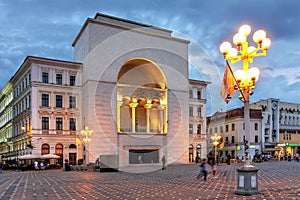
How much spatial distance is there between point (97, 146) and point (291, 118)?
45257 mm

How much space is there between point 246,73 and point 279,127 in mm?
56010

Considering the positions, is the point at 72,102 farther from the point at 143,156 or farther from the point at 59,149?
the point at 143,156

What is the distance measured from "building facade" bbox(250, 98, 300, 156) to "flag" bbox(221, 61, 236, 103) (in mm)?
52148

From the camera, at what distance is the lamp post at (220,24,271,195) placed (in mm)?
12781

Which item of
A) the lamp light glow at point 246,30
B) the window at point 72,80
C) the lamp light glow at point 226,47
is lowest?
the lamp light glow at point 226,47

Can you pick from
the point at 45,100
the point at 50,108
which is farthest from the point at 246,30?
the point at 45,100

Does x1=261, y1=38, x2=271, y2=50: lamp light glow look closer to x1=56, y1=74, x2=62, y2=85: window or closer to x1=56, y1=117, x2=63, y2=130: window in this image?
x1=56, y1=74, x2=62, y2=85: window

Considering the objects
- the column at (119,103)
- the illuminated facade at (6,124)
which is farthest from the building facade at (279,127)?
the illuminated facade at (6,124)

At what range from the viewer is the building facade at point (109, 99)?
40.4m

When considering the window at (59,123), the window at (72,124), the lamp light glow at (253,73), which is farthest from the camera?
the window at (72,124)

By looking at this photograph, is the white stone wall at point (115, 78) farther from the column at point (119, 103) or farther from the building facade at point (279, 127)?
the building facade at point (279, 127)

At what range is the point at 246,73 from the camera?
44.0ft

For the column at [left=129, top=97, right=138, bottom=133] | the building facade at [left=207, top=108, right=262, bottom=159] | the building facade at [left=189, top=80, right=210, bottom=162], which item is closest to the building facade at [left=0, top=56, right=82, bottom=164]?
the column at [left=129, top=97, right=138, bottom=133]

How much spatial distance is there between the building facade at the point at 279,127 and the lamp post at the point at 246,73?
5244 centimetres
